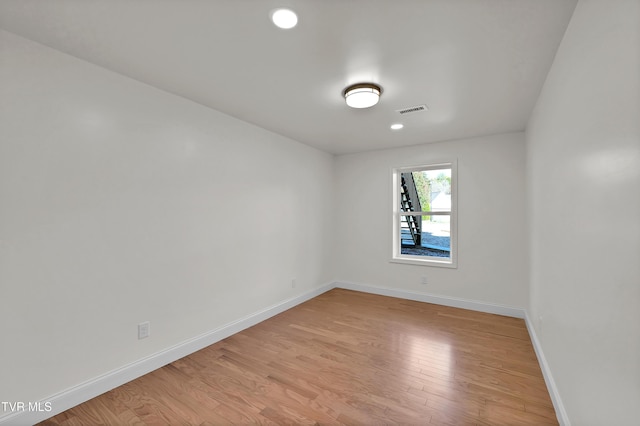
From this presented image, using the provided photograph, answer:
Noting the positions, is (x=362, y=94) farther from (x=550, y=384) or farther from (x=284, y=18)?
(x=550, y=384)

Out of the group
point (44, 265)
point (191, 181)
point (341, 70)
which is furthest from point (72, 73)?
point (341, 70)

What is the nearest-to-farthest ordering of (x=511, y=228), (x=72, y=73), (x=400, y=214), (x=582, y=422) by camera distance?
1. (x=582, y=422)
2. (x=72, y=73)
3. (x=511, y=228)
4. (x=400, y=214)

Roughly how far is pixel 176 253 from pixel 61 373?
108cm

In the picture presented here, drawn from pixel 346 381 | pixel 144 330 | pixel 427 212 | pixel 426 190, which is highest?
pixel 426 190

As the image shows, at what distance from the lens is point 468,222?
157 inches

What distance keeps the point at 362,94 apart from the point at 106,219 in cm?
224

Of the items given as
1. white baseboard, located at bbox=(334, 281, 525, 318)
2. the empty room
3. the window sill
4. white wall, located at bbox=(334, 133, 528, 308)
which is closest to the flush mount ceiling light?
the empty room

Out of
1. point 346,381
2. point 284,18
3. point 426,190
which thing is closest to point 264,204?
point 346,381

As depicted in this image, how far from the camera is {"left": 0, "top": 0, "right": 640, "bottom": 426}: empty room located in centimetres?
133

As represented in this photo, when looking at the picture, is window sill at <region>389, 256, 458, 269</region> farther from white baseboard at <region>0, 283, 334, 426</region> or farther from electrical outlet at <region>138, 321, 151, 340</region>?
electrical outlet at <region>138, 321, 151, 340</region>

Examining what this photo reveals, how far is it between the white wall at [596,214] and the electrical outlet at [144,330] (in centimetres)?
287

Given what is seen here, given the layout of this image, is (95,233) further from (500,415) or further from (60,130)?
(500,415)

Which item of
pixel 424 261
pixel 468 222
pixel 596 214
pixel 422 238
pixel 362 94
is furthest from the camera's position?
pixel 422 238

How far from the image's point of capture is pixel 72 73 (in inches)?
77.7
